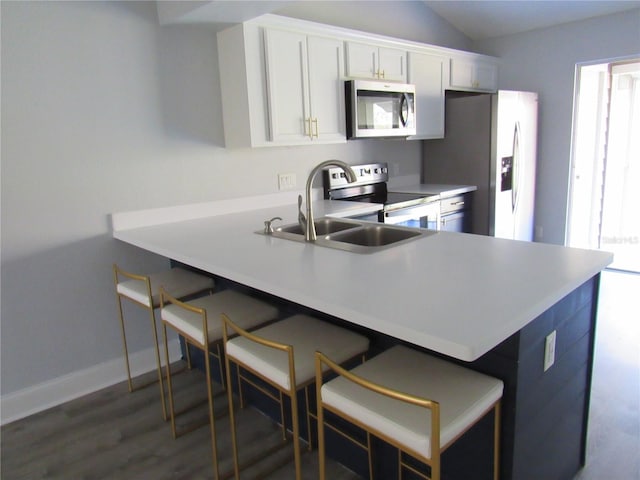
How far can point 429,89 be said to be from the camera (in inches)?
147

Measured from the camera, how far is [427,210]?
3.51 meters

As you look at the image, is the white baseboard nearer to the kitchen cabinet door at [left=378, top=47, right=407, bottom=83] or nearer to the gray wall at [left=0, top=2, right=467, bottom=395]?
the gray wall at [left=0, top=2, right=467, bottom=395]

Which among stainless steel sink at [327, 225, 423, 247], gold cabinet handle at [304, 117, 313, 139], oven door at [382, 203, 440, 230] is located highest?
gold cabinet handle at [304, 117, 313, 139]

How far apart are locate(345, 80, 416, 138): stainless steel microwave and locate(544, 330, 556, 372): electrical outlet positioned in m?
2.01

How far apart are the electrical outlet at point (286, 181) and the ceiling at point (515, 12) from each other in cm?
213

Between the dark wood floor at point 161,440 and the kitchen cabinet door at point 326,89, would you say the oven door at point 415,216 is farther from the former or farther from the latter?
the dark wood floor at point 161,440

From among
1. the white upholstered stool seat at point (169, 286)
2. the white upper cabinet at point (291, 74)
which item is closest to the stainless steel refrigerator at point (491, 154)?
the white upper cabinet at point (291, 74)

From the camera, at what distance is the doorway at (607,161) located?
4441mm

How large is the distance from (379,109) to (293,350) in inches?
88.6

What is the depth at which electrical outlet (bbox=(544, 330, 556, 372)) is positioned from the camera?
4.67 feet

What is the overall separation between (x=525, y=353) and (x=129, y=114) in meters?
2.28

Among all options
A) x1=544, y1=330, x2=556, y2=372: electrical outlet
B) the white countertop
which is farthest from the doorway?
x1=544, y1=330, x2=556, y2=372: electrical outlet

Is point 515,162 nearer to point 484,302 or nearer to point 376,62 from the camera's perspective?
point 376,62

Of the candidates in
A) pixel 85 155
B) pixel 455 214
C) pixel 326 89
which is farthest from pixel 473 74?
pixel 85 155
